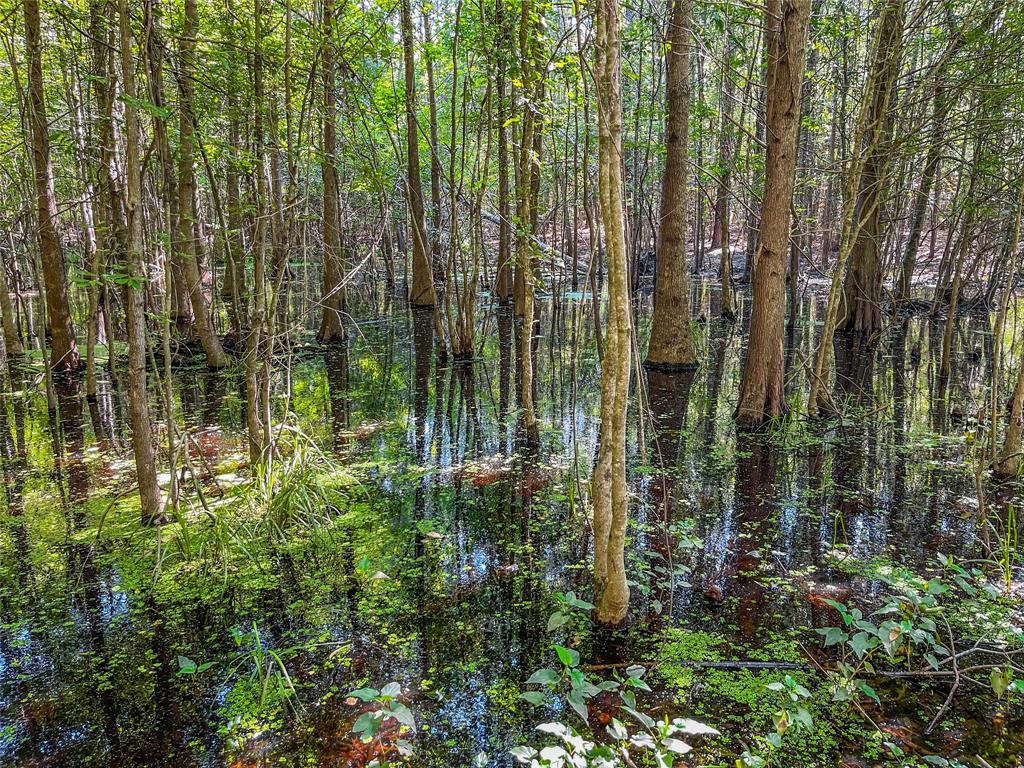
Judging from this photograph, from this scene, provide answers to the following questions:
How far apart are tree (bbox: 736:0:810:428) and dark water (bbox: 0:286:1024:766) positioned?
51 centimetres

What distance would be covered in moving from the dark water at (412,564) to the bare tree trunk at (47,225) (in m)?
1.63

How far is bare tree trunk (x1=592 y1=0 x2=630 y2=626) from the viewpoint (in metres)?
2.92

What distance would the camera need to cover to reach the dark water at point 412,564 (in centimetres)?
271

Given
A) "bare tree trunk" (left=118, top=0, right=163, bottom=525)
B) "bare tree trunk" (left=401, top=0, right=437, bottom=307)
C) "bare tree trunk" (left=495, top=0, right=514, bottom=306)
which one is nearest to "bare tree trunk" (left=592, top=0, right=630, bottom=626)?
"bare tree trunk" (left=495, top=0, right=514, bottom=306)

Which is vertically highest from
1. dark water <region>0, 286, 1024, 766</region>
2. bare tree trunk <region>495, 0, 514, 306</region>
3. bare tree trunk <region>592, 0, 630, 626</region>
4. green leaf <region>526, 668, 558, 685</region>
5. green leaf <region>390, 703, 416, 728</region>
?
bare tree trunk <region>495, 0, 514, 306</region>

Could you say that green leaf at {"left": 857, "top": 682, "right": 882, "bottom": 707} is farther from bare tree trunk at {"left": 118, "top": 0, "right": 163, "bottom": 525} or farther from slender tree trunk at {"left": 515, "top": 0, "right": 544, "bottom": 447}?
bare tree trunk at {"left": 118, "top": 0, "right": 163, "bottom": 525}

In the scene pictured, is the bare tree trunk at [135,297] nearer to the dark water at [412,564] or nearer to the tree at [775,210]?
the dark water at [412,564]

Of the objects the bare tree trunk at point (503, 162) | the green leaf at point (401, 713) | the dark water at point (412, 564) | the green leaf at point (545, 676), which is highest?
the bare tree trunk at point (503, 162)

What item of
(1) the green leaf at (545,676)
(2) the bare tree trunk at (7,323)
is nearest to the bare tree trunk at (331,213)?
(2) the bare tree trunk at (7,323)

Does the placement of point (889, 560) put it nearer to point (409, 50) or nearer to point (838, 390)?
point (838, 390)

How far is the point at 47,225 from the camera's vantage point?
8172mm

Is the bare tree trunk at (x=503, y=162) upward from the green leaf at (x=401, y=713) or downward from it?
upward

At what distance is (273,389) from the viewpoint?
894cm

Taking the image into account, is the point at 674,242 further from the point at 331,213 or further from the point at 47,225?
the point at 47,225
